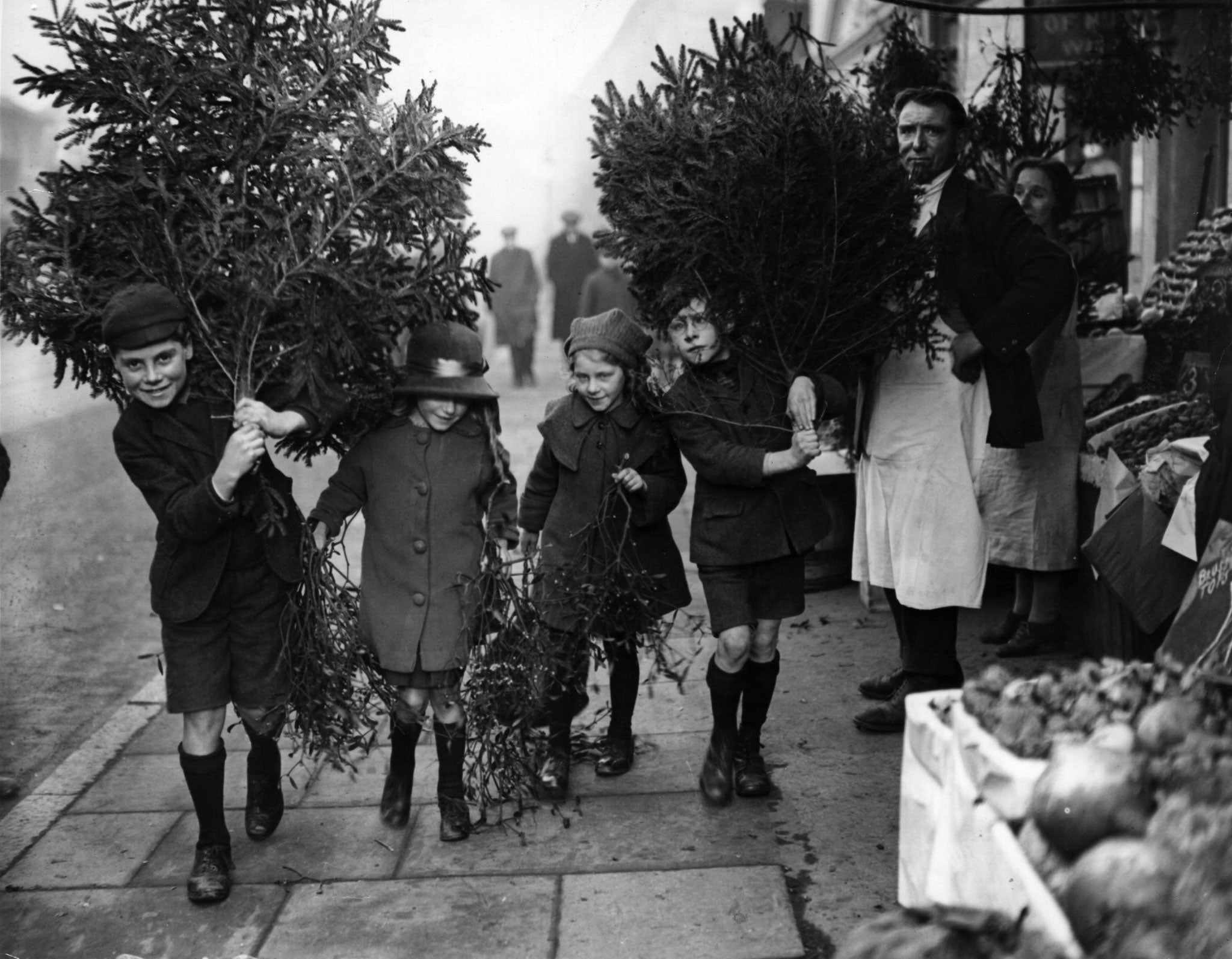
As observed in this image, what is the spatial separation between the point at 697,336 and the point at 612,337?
0.27 m

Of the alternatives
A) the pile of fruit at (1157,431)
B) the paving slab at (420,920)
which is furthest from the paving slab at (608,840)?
the pile of fruit at (1157,431)

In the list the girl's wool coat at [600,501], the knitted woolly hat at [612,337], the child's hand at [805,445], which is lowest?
the girl's wool coat at [600,501]

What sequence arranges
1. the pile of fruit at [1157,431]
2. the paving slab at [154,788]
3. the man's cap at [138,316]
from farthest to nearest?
the pile of fruit at [1157,431]
the paving slab at [154,788]
the man's cap at [138,316]

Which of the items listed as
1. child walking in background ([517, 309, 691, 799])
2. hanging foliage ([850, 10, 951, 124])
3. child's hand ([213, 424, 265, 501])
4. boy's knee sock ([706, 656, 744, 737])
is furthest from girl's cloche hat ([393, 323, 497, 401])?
hanging foliage ([850, 10, 951, 124])

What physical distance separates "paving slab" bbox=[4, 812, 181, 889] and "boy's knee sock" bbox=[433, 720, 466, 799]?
2.89ft

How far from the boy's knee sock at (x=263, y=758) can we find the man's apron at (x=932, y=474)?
2.14 m

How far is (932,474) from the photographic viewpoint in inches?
181

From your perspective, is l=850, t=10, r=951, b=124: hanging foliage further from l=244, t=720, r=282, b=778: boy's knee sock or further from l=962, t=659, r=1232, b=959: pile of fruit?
l=962, t=659, r=1232, b=959: pile of fruit

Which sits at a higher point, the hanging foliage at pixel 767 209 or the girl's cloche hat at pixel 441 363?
the hanging foliage at pixel 767 209

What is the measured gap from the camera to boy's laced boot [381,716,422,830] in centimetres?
423

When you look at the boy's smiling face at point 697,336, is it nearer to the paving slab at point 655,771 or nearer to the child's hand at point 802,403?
the child's hand at point 802,403

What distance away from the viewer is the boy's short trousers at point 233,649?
387 cm

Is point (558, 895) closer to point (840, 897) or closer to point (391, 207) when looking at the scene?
point (840, 897)

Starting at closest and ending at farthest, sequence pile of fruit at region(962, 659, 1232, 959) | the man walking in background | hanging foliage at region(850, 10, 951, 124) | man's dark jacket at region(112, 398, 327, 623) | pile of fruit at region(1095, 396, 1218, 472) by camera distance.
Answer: pile of fruit at region(962, 659, 1232, 959), man's dark jacket at region(112, 398, 327, 623), pile of fruit at region(1095, 396, 1218, 472), hanging foliage at region(850, 10, 951, 124), the man walking in background
